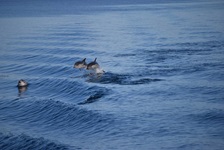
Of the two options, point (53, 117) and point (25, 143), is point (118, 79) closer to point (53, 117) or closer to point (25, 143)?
point (53, 117)

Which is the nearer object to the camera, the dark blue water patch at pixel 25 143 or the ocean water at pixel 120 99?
the dark blue water patch at pixel 25 143

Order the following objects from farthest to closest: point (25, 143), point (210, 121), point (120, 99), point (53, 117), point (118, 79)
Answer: point (118, 79), point (120, 99), point (53, 117), point (210, 121), point (25, 143)

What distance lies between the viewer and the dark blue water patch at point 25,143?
793 inches

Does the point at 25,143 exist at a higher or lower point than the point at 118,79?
lower

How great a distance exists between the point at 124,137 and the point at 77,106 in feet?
22.2

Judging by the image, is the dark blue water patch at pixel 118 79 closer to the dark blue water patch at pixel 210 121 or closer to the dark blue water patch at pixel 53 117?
the dark blue water patch at pixel 53 117

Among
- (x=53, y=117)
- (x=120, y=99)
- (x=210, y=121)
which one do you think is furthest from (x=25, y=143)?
(x=210, y=121)

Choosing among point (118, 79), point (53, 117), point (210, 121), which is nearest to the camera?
point (210, 121)

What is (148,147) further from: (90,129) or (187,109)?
(187,109)

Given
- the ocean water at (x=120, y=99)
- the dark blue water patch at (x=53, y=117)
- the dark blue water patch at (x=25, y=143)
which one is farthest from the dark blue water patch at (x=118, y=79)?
the dark blue water patch at (x=25, y=143)

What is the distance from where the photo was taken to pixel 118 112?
2472 centimetres

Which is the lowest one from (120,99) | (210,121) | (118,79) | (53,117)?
→ (210,121)

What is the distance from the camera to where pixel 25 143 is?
2097 centimetres

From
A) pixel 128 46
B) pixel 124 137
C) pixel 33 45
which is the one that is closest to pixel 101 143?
pixel 124 137
